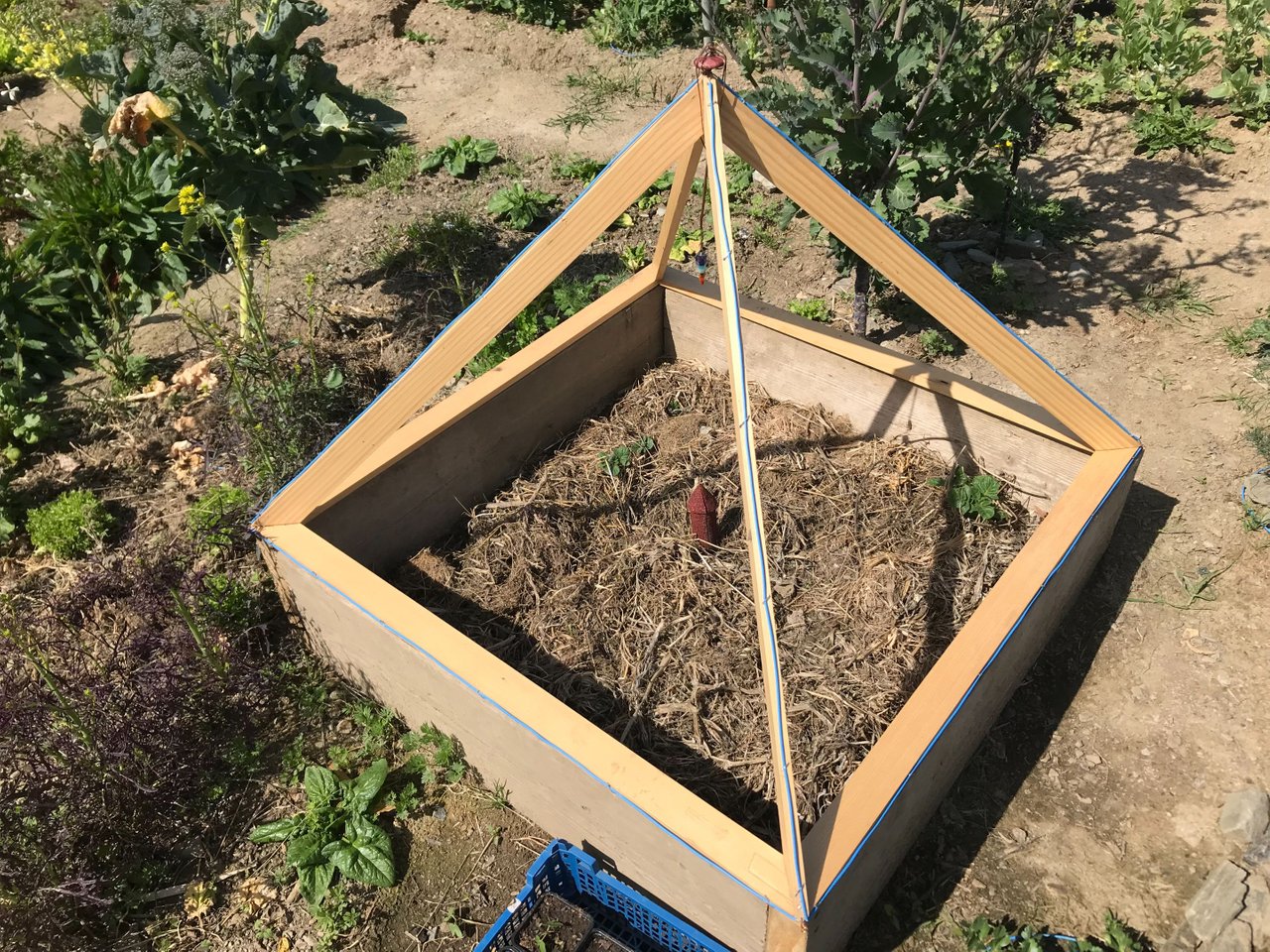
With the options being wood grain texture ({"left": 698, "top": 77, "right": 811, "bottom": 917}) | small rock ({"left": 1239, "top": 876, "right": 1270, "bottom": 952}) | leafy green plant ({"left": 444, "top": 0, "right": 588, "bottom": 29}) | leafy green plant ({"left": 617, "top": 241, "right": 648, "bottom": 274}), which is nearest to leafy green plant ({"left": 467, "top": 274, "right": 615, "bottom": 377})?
leafy green plant ({"left": 617, "top": 241, "right": 648, "bottom": 274})

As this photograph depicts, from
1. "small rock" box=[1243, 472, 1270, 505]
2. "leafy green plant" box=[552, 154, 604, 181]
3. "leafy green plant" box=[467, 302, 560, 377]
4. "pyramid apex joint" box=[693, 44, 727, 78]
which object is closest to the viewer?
"pyramid apex joint" box=[693, 44, 727, 78]

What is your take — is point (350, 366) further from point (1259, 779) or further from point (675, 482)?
point (1259, 779)

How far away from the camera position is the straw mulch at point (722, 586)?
278 cm

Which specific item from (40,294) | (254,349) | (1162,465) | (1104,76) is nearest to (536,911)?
(254,349)

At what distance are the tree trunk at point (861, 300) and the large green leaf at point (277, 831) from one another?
10.2ft

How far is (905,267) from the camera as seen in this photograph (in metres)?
2.70

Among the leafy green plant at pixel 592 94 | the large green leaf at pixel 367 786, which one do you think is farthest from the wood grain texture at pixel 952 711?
the leafy green plant at pixel 592 94

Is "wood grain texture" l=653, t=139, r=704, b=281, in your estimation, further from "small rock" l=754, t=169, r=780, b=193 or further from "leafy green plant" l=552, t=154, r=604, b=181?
"leafy green plant" l=552, t=154, r=604, b=181

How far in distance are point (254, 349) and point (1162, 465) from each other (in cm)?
378

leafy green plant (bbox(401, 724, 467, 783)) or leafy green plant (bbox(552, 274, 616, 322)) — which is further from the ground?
leafy green plant (bbox(552, 274, 616, 322))

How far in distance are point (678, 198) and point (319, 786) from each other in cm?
228

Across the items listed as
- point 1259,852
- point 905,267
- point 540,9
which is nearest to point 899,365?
point 905,267

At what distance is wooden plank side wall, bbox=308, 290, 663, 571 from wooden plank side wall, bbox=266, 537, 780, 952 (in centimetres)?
29

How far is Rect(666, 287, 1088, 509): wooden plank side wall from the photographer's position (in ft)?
10.6
